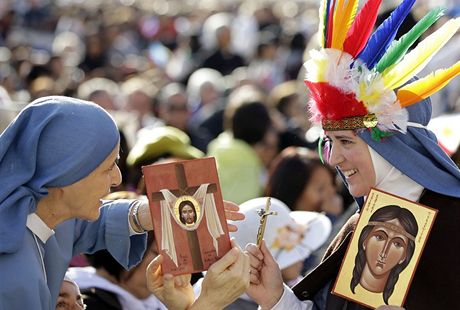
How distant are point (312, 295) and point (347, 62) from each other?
874 millimetres

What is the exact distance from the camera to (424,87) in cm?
363

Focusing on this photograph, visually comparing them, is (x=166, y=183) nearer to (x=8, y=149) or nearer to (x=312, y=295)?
(x=8, y=149)

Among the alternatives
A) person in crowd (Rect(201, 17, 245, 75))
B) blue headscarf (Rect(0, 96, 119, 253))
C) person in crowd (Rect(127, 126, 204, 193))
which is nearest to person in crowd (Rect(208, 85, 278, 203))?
person in crowd (Rect(127, 126, 204, 193))

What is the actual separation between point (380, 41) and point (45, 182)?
1.31m

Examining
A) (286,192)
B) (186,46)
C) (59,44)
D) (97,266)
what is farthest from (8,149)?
(59,44)

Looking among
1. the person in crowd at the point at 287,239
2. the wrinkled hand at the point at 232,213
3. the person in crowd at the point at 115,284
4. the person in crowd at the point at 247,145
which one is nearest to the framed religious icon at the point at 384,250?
the wrinkled hand at the point at 232,213

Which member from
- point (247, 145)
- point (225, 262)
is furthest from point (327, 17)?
point (247, 145)

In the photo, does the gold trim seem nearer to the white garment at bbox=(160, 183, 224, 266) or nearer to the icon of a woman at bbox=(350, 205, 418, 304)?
the icon of a woman at bbox=(350, 205, 418, 304)

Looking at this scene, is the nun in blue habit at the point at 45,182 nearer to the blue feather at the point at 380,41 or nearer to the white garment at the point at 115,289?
the blue feather at the point at 380,41

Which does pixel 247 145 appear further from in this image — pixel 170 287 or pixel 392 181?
pixel 170 287

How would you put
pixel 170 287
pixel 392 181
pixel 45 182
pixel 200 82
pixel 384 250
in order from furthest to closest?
1. pixel 200 82
2. pixel 392 181
3. pixel 384 250
4. pixel 170 287
5. pixel 45 182

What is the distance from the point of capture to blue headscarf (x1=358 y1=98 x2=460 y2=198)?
3.61m

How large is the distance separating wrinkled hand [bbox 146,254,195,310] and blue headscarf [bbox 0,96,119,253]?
1.41ft

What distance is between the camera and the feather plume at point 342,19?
145 inches
